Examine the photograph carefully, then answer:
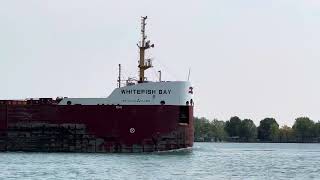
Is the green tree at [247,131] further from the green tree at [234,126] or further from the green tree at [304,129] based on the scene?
the green tree at [304,129]

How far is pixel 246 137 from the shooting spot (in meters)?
193

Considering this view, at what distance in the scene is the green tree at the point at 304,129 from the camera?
192375 millimetres

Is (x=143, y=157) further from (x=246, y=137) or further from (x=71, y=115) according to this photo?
(x=246, y=137)

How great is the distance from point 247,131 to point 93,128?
13258cm

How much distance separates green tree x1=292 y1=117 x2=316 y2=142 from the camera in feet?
631

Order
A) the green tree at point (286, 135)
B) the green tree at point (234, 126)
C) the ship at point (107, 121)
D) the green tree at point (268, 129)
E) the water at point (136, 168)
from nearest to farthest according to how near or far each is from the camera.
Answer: the water at point (136, 168), the ship at point (107, 121), the green tree at point (268, 129), the green tree at point (286, 135), the green tree at point (234, 126)

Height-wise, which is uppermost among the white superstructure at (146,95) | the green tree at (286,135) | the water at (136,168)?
the green tree at (286,135)

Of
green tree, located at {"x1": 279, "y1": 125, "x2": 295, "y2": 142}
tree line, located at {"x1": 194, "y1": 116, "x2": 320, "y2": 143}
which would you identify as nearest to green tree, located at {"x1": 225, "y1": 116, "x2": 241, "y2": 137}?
tree line, located at {"x1": 194, "y1": 116, "x2": 320, "y2": 143}

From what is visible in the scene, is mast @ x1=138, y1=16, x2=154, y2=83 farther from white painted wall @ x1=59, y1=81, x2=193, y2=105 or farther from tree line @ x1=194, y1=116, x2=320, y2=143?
tree line @ x1=194, y1=116, x2=320, y2=143

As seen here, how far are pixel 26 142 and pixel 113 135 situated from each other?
6.65 metres

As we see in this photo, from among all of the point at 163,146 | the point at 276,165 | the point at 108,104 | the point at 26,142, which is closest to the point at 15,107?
the point at 26,142

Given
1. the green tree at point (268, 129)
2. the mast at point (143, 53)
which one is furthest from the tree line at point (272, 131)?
the mast at point (143, 53)

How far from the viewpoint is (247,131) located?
637 feet

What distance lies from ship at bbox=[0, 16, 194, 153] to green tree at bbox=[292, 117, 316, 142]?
131 m
